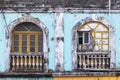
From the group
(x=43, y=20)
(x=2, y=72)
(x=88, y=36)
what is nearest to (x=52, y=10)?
(x=43, y=20)

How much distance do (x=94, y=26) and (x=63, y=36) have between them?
1.19m

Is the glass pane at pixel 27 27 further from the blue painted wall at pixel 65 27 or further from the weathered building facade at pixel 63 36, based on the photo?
the blue painted wall at pixel 65 27

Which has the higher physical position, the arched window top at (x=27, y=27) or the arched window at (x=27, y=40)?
the arched window top at (x=27, y=27)

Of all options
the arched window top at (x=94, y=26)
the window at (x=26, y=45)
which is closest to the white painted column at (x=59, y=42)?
the window at (x=26, y=45)

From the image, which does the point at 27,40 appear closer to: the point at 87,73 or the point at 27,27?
the point at 27,27

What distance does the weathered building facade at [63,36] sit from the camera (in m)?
17.9

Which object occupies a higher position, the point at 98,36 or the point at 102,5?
the point at 102,5

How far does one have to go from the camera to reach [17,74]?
58.1 ft

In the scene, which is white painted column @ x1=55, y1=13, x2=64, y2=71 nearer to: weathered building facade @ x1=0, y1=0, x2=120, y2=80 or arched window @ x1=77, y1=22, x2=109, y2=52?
weathered building facade @ x1=0, y1=0, x2=120, y2=80

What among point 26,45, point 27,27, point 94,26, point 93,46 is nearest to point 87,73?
point 93,46

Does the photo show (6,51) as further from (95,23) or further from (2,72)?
(95,23)

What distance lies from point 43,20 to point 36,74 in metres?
1.96

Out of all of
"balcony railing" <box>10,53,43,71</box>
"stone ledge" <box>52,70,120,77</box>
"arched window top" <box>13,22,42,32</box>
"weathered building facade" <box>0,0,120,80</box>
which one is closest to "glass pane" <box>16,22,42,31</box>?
"arched window top" <box>13,22,42,32</box>

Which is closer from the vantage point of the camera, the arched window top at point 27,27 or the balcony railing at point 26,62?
the balcony railing at point 26,62
